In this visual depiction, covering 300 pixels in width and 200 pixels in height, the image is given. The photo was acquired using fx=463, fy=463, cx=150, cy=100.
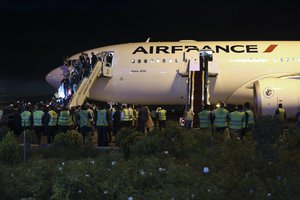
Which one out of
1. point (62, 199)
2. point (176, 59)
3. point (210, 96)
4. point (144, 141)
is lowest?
point (62, 199)

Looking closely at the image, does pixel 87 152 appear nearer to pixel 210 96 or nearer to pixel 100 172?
pixel 100 172

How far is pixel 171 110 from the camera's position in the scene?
3362 centimetres

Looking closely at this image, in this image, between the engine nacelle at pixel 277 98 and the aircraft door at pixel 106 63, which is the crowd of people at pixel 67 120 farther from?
the aircraft door at pixel 106 63

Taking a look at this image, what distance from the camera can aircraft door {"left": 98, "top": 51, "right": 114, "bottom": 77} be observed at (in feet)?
72.0

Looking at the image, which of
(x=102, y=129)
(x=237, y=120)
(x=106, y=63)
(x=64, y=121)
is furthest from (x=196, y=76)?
(x=237, y=120)

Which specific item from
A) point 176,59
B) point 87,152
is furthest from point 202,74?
point 87,152

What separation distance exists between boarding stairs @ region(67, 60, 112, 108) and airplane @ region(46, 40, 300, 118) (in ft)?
0.72

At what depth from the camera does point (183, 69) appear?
2145 centimetres

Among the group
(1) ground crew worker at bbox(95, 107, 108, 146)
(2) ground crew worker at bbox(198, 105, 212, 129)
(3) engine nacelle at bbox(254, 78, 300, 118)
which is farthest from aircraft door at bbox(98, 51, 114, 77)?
(2) ground crew worker at bbox(198, 105, 212, 129)

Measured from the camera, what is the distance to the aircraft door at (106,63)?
72.0 ft

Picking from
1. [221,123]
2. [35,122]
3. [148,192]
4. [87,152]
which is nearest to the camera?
[148,192]

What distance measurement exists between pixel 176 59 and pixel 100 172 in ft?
48.4

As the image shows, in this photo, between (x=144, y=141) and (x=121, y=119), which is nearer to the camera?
(x=144, y=141)

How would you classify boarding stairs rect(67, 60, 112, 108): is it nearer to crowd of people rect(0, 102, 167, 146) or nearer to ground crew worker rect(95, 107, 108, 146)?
crowd of people rect(0, 102, 167, 146)
